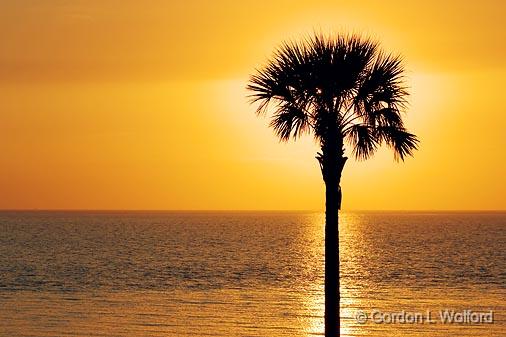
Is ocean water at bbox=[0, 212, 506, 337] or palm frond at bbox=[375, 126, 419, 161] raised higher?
palm frond at bbox=[375, 126, 419, 161]

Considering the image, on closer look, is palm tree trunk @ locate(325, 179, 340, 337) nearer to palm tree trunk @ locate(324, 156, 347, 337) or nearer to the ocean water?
palm tree trunk @ locate(324, 156, 347, 337)

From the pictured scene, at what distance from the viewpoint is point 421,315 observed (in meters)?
45.6

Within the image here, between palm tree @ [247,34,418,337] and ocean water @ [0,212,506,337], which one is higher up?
palm tree @ [247,34,418,337]

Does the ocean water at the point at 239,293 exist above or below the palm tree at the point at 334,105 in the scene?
below

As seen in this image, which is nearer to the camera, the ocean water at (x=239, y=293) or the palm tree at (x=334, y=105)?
the palm tree at (x=334, y=105)

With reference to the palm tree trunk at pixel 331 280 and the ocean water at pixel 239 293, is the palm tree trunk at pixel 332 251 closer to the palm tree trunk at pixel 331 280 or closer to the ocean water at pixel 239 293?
the palm tree trunk at pixel 331 280

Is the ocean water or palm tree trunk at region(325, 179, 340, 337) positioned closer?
palm tree trunk at region(325, 179, 340, 337)

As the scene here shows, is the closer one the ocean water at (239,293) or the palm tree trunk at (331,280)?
the palm tree trunk at (331,280)

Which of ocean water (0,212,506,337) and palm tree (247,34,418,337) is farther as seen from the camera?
ocean water (0,212,506,337)

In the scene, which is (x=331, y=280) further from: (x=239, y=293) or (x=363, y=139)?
(x=239, y=293)

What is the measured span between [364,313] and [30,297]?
19.0m

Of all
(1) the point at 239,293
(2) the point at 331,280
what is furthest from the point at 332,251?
(1) the point at 239,293

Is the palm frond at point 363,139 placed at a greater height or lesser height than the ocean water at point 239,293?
greater

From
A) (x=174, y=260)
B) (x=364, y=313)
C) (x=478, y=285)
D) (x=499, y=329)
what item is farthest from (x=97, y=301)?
(x=174, y=260)
